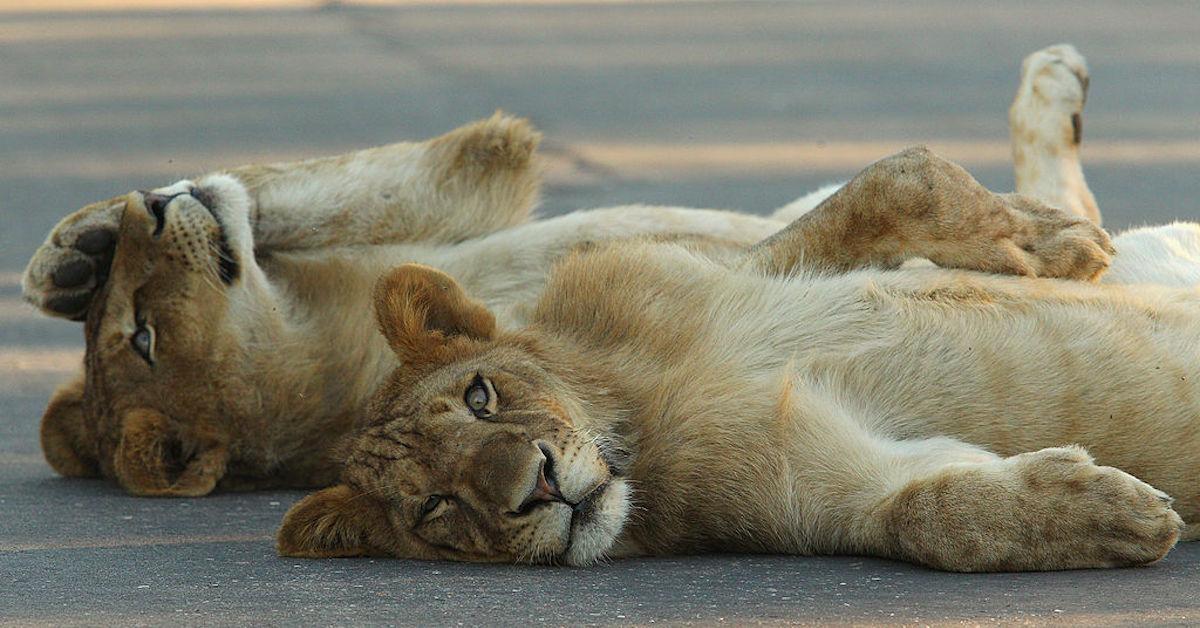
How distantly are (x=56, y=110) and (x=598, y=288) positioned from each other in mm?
6421

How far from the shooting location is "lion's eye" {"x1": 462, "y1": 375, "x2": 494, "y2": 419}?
3.92 metres

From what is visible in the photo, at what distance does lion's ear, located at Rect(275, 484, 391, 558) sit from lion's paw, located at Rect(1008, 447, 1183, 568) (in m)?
1.34

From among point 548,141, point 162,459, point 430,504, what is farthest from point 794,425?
point 548,141

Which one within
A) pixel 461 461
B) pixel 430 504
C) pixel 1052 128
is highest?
pixel 1052 128

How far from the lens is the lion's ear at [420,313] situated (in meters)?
4.16

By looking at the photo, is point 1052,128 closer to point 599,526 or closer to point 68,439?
point 599,526

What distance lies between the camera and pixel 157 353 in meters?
4.89

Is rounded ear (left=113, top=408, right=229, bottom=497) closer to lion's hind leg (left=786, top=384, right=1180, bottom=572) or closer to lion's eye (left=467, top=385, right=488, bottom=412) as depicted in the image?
lion's eye (left=467, top=385, right=488, bottom=412)

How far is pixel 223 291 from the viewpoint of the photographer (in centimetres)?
500

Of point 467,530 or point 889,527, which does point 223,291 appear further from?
point 889,527

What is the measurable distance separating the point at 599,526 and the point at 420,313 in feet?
2.30

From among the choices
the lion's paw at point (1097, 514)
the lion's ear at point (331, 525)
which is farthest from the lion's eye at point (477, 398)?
the lion's paw at point (1097, 514)

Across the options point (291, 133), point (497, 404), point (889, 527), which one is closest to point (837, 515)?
point (889, 527)

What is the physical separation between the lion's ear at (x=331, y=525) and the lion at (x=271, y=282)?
574 millimetres
